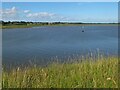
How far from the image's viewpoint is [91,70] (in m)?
7.39

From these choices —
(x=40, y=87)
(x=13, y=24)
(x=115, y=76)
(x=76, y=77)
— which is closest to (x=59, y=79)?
(x=76, y=77)

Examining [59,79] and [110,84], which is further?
[59,79]

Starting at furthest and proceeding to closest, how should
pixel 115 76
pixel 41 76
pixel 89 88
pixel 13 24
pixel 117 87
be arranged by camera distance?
1. pixel 13 24
2. pixel 41 76
3. pixel 115 76
4. pixel 89 88
5. pixel 117 87

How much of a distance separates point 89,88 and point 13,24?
130442 mm

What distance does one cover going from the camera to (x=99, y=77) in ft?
21.2

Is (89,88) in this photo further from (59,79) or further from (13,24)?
(13,24)

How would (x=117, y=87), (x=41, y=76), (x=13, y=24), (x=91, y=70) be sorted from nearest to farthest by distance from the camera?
(x=117, y=87) → (x=41, y=76) → (x=91, y=70) → (x=13, y=24)

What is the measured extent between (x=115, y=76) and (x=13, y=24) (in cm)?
12990

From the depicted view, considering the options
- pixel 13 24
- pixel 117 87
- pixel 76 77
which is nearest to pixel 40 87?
pixel 76 77

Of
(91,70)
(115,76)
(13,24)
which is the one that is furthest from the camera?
(13,24)

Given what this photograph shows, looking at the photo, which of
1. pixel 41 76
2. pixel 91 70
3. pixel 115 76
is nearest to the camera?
pixel 115 76

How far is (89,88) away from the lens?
5.75 m

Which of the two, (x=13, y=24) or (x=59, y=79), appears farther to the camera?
(x=13, y=24)

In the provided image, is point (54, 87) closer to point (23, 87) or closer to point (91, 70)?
point (23, 87)
